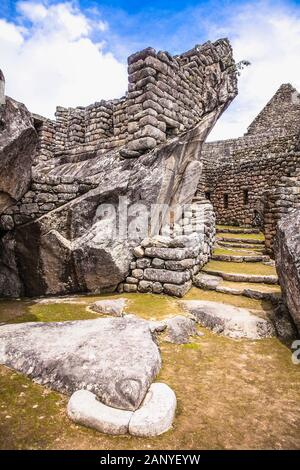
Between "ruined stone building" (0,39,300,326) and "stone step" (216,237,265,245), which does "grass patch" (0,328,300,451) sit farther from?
"stone step" (216,237,265,245)

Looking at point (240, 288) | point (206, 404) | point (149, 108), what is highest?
point (149, 108)

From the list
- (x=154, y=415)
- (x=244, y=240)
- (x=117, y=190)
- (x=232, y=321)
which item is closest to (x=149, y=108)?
(x=117, y=190)

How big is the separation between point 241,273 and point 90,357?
4.79m

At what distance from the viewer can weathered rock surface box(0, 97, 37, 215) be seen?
4.91 meters

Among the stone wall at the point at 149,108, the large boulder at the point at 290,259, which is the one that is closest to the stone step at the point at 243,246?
the stone wall at the point at 149,108

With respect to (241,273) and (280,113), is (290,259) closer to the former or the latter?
(241,273)

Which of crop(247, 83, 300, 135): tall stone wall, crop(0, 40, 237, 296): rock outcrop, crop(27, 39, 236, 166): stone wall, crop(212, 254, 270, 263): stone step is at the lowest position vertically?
crop(212, 254, 270, 263): stone step

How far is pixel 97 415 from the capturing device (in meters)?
2.34

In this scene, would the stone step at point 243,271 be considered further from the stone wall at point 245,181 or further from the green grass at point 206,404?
the stone wall at point 245,181

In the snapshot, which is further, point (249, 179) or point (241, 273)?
point (249, 179)

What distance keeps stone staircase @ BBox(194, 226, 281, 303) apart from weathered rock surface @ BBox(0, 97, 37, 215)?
4.28 m

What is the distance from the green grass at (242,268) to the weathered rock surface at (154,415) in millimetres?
4892

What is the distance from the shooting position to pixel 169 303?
5.52 m

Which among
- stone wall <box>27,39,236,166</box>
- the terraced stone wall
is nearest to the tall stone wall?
the terraced stone wall
